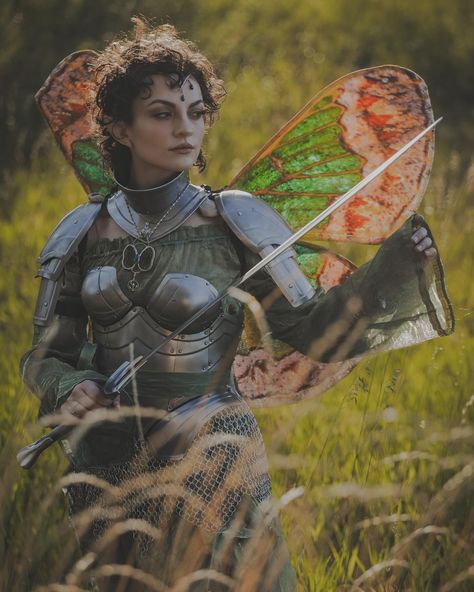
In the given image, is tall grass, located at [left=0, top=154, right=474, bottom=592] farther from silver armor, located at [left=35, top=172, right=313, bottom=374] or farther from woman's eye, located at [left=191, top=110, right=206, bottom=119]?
woman's eye, located at [left=191, top=110, right=206, bottom=119]

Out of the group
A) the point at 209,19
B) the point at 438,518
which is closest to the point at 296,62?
the point at 209,19

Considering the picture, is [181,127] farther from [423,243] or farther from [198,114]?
[423,243]

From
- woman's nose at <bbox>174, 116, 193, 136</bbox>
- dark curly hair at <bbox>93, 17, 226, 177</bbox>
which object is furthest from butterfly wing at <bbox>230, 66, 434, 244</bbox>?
woman's nose at <bbox>174, 116, 193, 136</bbox>

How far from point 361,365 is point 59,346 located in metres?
1.35

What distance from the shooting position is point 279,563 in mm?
2305

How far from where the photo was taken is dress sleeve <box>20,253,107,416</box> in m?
2.40

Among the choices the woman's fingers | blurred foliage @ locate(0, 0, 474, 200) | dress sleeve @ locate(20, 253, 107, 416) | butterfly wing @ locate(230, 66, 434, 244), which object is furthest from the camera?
blurred foliage @ locate(0, 0, 474, 200)

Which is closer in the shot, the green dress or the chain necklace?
the green dress

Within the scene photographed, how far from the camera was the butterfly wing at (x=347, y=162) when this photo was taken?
2549 millimetres

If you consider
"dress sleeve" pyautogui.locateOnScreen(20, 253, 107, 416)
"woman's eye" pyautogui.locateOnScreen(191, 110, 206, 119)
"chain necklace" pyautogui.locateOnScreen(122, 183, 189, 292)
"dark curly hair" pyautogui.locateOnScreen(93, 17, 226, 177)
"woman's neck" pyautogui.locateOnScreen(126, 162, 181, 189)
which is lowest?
"dress sleeve" pyautogui.locateOnScreen(20, 253, 107, 416)

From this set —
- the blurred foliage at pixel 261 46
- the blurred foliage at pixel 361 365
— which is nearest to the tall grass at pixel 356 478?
the blurred foliage at pixel 361 365

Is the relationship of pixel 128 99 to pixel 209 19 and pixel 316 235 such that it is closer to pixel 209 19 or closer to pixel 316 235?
pixel 316 235

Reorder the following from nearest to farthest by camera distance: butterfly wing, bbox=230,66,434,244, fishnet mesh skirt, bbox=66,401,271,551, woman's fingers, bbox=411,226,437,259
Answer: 1. woman's fingers, bbox=411,226,437,259
2. fishnet mesh skirt, bbox=66,401,271,551
3. butterfly wing, bbox=230,66,434,244

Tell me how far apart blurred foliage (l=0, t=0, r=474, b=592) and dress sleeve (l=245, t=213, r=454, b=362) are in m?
0.15
